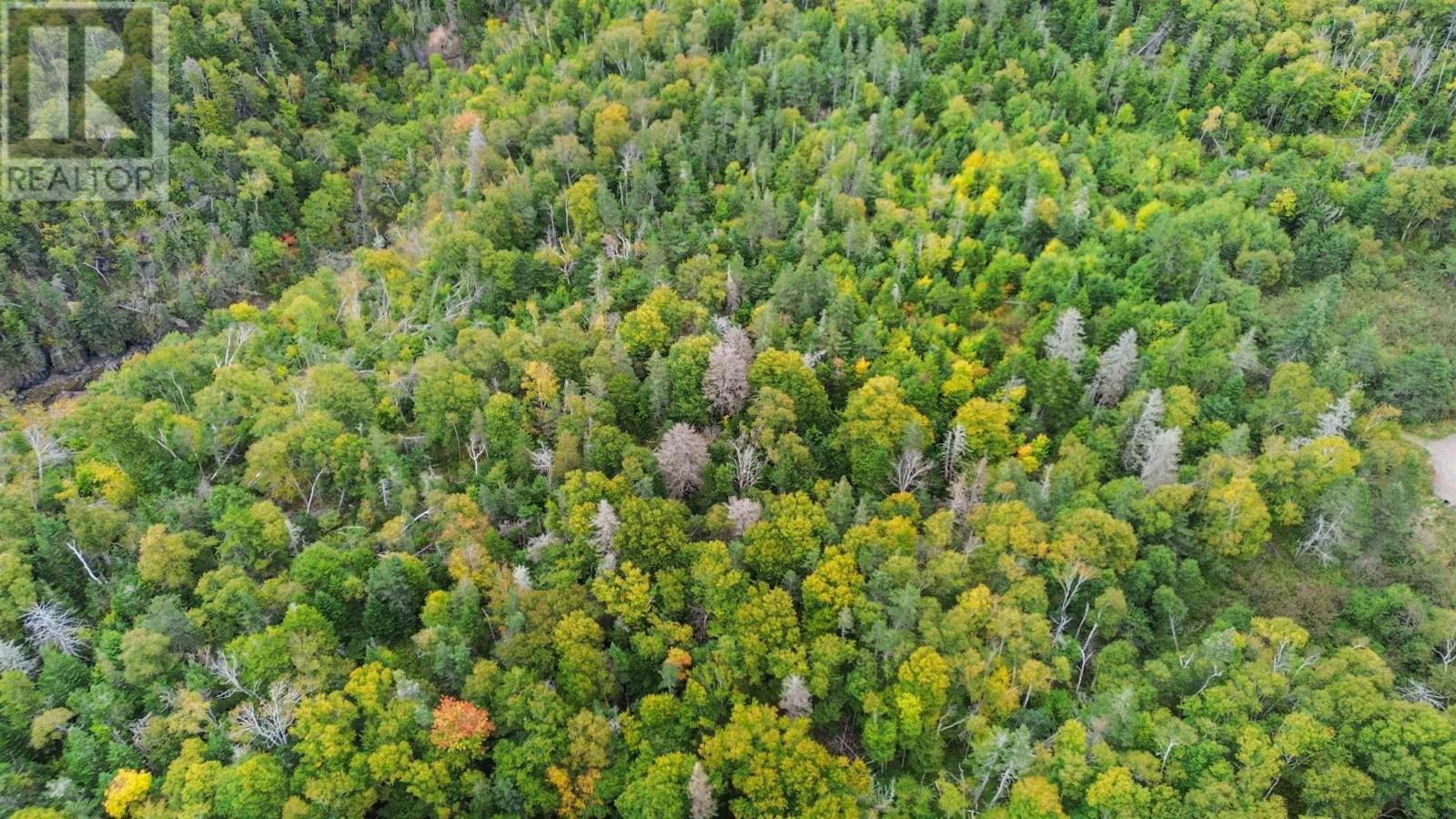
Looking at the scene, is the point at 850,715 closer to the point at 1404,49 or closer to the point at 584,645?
the point at 584,645

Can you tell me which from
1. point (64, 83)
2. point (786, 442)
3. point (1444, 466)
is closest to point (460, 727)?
point (786, 442)

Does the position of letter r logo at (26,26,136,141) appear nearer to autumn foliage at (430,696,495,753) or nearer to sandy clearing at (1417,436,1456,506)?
autumn foliage at (430,696,495,753)

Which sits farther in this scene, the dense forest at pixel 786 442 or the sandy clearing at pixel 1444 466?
the sandy clearing at pixel 1444 466

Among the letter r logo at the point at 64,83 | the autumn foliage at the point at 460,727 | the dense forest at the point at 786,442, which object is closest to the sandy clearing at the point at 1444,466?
the dense forest at the point at 786,442

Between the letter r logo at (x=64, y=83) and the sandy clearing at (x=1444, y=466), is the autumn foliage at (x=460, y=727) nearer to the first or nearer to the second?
the sandy clearing at (x=1444, y=466)

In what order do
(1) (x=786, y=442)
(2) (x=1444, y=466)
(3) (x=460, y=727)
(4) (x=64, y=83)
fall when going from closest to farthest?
(3) (x=460, y=727)
(1) (x=786, y=442)
(2) (x=1444, y=466)
(4) (x=64, y=83)

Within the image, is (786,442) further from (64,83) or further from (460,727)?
(64,83)

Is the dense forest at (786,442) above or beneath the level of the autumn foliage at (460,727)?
above

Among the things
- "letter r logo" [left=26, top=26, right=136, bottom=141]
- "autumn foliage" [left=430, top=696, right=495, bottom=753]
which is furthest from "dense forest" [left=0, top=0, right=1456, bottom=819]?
"letter r logo" [left=26, top=26, right=136, bottom=141]

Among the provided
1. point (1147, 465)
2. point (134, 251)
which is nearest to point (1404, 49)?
point (1147, 465)
